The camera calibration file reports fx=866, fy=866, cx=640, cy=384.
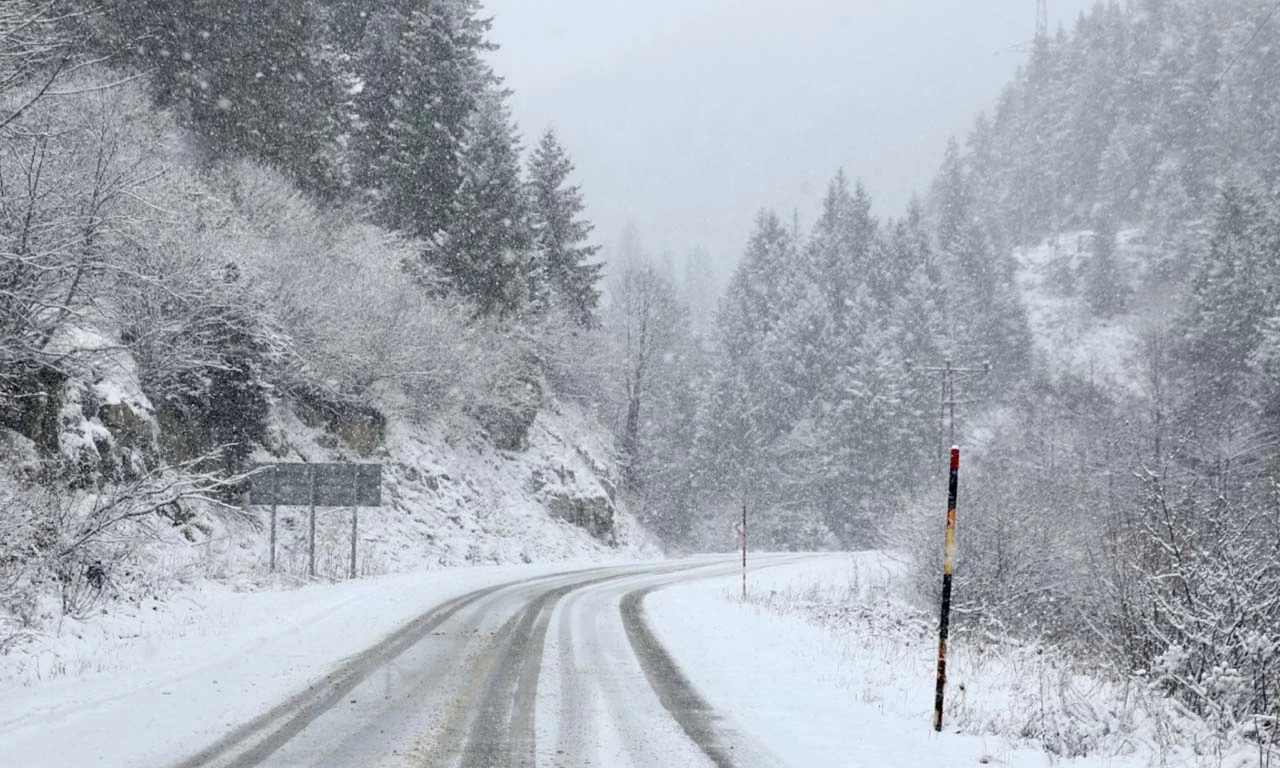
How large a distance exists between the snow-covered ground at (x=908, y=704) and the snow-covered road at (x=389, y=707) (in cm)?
52

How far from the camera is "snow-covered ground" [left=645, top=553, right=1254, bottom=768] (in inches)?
240

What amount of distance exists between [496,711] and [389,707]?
0.85 metres

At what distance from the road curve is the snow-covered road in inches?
0.7

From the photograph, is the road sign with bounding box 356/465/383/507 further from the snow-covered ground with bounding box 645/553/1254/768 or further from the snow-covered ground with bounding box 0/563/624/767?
the snow-covered ground with bounding box 645/553/1254/768

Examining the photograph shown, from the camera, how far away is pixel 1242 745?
20.9 feet

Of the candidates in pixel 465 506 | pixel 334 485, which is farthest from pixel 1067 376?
A: pixel 334 485

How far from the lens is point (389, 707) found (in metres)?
6.81

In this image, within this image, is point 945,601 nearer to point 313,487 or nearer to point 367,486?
point 313,487

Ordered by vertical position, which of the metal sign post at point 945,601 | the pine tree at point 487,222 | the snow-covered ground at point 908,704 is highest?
the pine tree at point 487,222

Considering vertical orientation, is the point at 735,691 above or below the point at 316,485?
below

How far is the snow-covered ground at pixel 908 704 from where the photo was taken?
6.09m

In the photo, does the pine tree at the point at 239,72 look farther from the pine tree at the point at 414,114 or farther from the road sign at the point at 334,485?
the road sign at the point at 334,485

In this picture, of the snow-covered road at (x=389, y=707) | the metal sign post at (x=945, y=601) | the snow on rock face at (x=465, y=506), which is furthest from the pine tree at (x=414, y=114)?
the metal sign post at (x=945, y=601)

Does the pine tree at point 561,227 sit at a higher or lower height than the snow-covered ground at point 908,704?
higher
